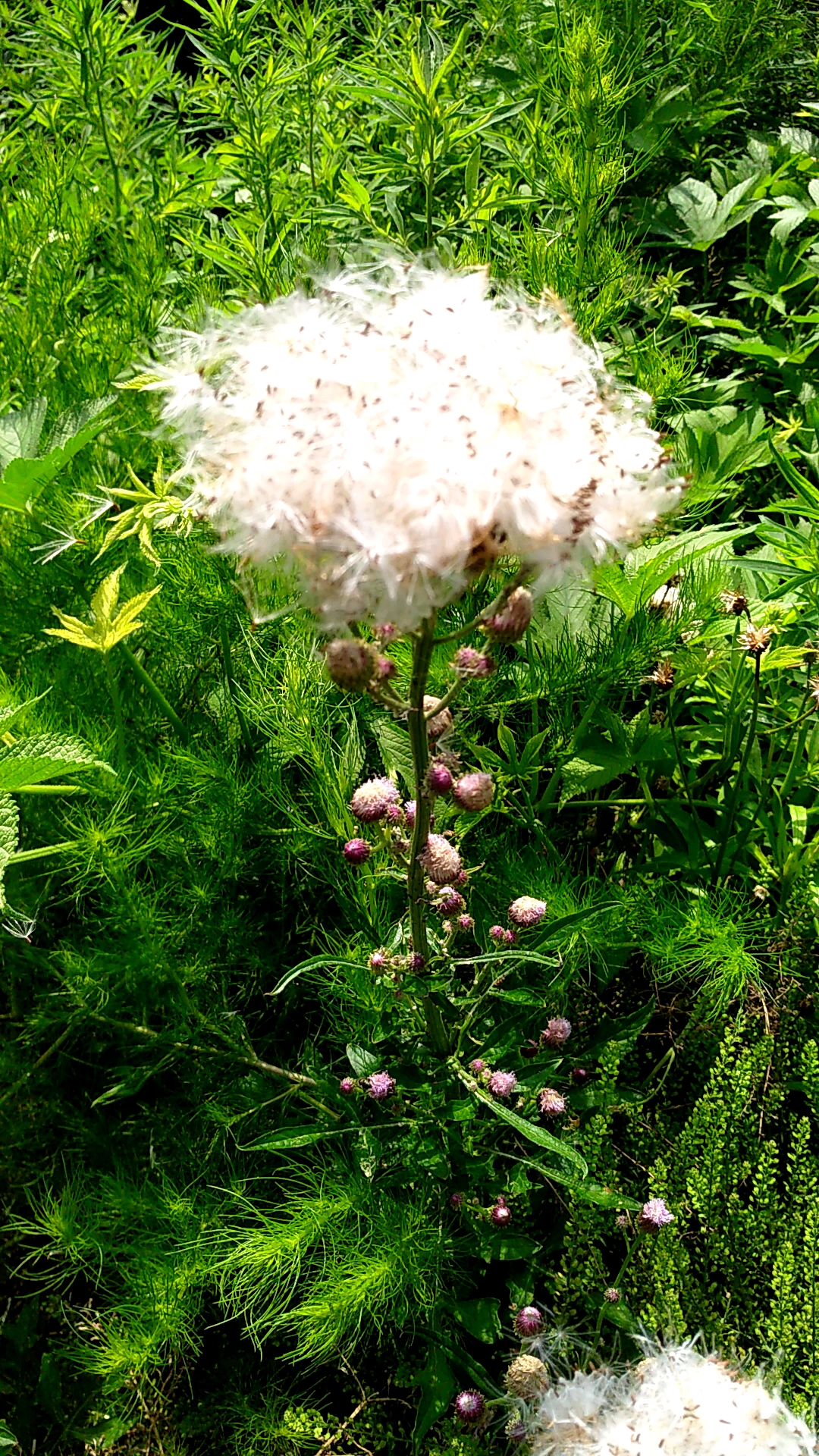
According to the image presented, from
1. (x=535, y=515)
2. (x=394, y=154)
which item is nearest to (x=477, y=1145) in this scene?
(x=535, y=515)

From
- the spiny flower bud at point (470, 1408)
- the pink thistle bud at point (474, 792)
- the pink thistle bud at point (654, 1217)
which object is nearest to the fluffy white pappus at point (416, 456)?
the pink thistle bud at point (474, 792)

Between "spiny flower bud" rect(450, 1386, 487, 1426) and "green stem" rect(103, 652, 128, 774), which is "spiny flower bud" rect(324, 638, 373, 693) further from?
"spiny flower bud" rect(450, 1386, 487, 1426)

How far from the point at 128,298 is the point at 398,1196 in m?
1.43

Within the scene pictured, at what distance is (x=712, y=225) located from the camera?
2203 mm

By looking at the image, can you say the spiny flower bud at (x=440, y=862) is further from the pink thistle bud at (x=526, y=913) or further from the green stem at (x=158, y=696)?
the green stem at (x=158, y=696)

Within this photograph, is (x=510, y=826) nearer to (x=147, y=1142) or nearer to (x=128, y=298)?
(x=147, y=1142)

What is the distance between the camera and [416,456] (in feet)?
2.40

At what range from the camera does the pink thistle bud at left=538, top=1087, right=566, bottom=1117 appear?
1185mm

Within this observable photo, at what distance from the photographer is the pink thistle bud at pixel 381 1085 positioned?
1191mm

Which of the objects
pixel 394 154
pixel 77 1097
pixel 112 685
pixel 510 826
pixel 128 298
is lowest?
pixel 77 1097

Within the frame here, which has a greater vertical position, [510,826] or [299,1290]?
[510,826]

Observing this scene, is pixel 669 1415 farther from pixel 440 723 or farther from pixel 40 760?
pixel 40 760

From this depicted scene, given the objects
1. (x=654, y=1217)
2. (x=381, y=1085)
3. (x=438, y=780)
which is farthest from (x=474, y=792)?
(x=654, y=1217)

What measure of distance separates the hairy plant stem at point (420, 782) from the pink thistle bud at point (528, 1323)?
38cm
